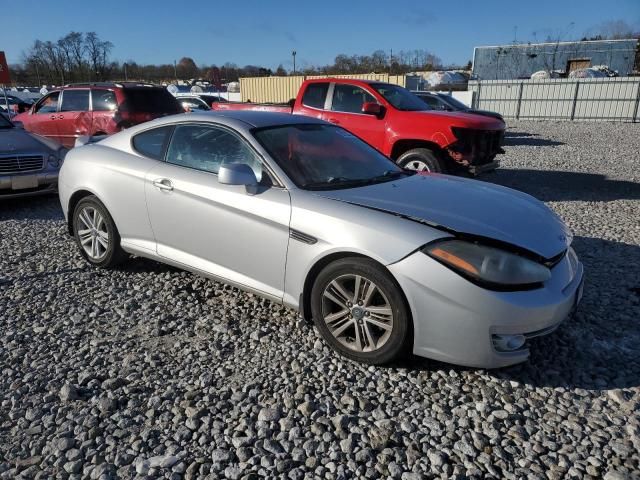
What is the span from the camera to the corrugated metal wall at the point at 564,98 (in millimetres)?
24938

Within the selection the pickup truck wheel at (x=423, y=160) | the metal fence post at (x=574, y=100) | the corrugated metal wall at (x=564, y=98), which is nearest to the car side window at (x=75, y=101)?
the pickup truck wheel at (x=423, y=160)

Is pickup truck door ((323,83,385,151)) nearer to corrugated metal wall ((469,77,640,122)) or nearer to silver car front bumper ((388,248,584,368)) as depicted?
silver car front bumper ((388,248,584,368))

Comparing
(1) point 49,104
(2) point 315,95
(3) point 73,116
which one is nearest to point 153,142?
(2) point 315,95

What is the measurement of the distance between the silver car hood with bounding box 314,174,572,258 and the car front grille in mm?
5508

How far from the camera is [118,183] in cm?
426

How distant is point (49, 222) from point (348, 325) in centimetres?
508

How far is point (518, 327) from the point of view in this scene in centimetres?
271

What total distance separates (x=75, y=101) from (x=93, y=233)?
6.28 m

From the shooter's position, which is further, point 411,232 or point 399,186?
point 399,186

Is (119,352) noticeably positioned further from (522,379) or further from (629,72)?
(629,72)

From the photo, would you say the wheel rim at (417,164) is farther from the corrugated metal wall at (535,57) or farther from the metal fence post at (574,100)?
the corrugated metal wall at (535,57)

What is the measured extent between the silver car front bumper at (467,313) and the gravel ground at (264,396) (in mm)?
257

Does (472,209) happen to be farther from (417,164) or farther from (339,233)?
(417,164)

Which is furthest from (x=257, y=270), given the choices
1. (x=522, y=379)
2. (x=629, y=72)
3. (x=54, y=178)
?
(x=629, y=72)
